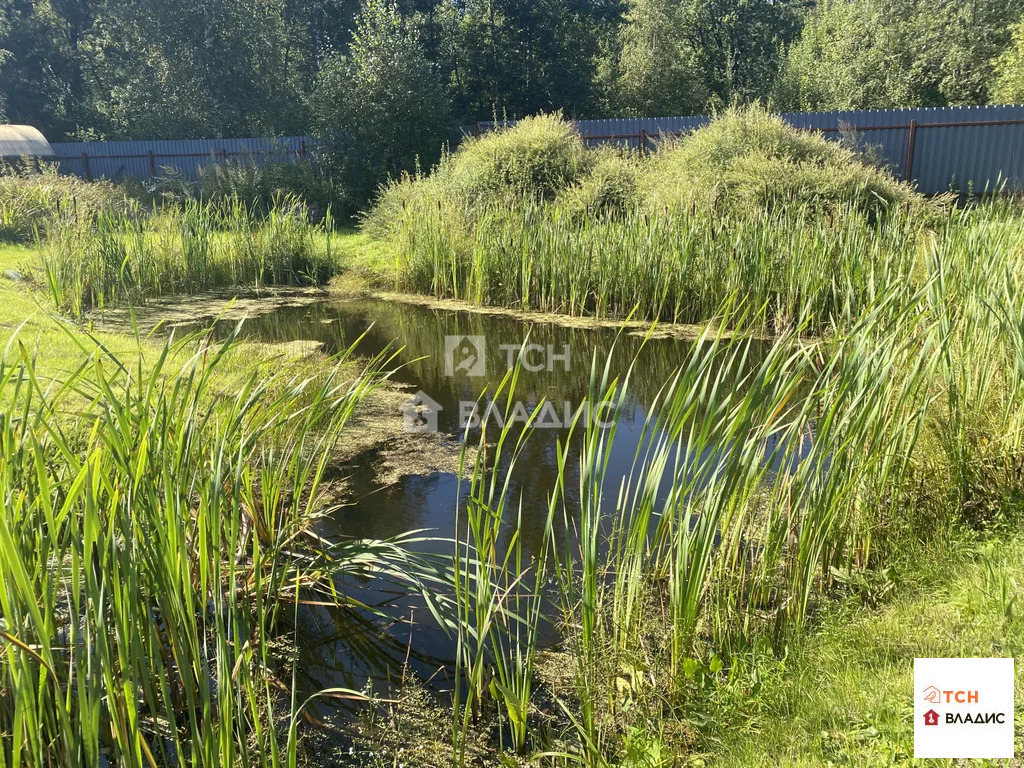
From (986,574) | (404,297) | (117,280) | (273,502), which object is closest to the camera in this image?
(986,574)

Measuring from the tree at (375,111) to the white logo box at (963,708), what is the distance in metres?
14.2

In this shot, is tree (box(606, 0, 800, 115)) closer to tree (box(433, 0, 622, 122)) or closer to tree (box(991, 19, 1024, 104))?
tree (box(433, 0, 622, 122))

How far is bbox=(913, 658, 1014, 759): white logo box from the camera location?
1.63m

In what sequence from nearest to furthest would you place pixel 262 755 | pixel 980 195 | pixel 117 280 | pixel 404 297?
pixel 262 755 → pixel 117 280 → pixel 404 297 → pixel 980 195

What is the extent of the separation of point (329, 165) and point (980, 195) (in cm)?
1161

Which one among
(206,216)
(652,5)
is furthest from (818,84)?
(206,216)

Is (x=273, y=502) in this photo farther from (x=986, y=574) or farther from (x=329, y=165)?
(x=329, y=165)

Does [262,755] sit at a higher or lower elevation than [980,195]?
lower

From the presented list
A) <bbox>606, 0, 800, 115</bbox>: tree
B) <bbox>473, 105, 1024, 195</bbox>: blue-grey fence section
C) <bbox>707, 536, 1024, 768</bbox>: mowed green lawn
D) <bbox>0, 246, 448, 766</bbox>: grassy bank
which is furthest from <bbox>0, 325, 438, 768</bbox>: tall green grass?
<bbox>606, 0, 800, 115</bbox>: tree

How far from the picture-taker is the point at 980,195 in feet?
43.5

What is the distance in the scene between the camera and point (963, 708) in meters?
1.68

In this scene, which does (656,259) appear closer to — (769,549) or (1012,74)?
(769,549)

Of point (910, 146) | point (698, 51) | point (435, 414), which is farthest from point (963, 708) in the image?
point (698, 51)

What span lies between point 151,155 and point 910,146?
16269 millimetres
